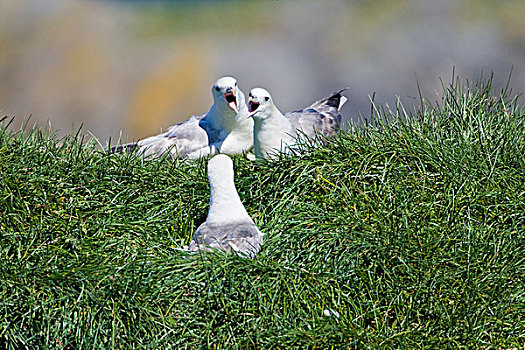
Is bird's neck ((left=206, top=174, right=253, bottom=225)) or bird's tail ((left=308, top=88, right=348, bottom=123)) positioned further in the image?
bird's tail ((left=308, top=88, right=348, bottom=123))

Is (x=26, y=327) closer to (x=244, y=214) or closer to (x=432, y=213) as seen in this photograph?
(x=244, y=214)

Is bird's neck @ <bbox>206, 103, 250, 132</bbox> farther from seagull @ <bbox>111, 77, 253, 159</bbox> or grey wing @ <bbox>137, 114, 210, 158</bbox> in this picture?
grey wing @ <bbox>137, 114, 210, 158</bbox>

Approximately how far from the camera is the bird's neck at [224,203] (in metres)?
3.46

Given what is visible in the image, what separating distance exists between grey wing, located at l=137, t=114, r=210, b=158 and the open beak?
15.7 inches

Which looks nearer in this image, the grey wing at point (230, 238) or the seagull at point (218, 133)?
the grey wing at point (230, 238)

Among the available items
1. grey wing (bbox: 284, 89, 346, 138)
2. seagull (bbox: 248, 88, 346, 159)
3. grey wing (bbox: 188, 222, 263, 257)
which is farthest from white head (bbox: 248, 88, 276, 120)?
grey wing (bbox: 188, 222, 263, 257)

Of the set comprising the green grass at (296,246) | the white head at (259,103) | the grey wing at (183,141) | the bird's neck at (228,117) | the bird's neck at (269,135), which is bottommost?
the green grass at (296,246)

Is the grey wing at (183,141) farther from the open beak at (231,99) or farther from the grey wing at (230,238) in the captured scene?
the grey wing at (230,238)

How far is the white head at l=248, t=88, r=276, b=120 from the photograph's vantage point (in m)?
4.62

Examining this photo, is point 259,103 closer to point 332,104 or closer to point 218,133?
point 218,133

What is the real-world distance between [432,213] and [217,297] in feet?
3.84

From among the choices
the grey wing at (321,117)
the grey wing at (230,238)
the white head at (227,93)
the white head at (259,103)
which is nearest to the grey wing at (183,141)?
the white head at (227,93)

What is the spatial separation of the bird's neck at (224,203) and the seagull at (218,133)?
70.8 inches

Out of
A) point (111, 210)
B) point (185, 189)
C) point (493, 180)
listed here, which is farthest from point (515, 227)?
point (111, 210)
